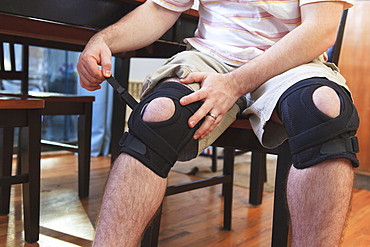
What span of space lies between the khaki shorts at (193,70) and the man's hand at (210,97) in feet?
0.08

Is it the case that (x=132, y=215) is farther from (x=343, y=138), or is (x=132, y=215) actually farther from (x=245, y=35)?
(x=245, y=35)

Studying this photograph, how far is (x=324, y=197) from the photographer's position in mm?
707

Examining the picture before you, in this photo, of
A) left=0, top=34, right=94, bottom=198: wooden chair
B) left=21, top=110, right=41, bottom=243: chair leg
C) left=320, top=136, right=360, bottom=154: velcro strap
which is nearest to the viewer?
left=320, top=136, right=360, bottom=154: velcro strap

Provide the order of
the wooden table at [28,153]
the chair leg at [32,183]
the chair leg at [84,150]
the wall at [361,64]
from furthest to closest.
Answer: the wall at [361,64], the chair leg at [84,150], the chair leg at [32,183], the wooden table at [28,153]

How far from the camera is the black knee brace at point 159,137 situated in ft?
2.40

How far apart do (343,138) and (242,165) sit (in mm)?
2581

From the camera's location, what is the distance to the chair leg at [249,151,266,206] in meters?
2.04

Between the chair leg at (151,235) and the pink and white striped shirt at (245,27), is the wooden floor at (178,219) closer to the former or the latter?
the chair leg at (151,235)

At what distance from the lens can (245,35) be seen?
39.9 inches

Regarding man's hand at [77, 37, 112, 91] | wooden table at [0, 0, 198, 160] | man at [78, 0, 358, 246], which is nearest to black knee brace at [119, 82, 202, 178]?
man at [78, 0, 358, 246]

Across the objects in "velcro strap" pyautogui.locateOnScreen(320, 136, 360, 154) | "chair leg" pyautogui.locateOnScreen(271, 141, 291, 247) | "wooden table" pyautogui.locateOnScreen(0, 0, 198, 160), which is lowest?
"chair leg" pyautogui.locateOnScreen(271, 141, 291, 247)

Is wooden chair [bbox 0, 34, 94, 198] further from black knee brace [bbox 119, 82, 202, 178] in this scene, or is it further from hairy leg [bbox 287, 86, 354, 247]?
hairy leg [bbox 287, 86, 354, 247]

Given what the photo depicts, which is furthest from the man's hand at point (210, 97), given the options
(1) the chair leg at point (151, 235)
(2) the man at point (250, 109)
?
(1) the chair leg at point (151, 235)

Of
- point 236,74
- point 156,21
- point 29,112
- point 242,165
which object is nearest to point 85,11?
point 156,21
